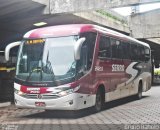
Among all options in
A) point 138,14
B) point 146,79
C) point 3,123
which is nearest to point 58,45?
point 3,123

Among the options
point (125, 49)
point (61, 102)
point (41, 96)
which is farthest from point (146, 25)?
point (61, 102)

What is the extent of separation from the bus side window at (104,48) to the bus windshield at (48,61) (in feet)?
5.87

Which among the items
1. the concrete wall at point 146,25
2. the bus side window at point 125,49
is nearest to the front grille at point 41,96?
the bus side window at point 125,49

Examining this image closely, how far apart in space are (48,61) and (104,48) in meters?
2.91

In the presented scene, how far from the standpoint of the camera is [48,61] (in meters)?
13.4

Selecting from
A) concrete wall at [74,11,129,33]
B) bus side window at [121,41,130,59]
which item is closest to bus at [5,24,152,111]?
bus side window at [121,41,130,59]

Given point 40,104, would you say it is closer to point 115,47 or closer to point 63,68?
point 63,68

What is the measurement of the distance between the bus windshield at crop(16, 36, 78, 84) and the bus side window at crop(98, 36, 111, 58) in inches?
70.4

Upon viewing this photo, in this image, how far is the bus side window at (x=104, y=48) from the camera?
15.1 meters

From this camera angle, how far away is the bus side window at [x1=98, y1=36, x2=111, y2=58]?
15.1m

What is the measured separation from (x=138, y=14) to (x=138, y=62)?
1861 centimetres

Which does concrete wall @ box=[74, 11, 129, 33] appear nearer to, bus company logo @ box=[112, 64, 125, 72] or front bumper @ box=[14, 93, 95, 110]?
bus company logo @ box=[112, 64, 125, 72]

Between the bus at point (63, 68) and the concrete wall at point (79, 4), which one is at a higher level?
the concrete wall at point (79, 4)

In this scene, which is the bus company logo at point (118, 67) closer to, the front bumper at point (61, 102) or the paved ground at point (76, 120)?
the paved ground at point (76, 120)
